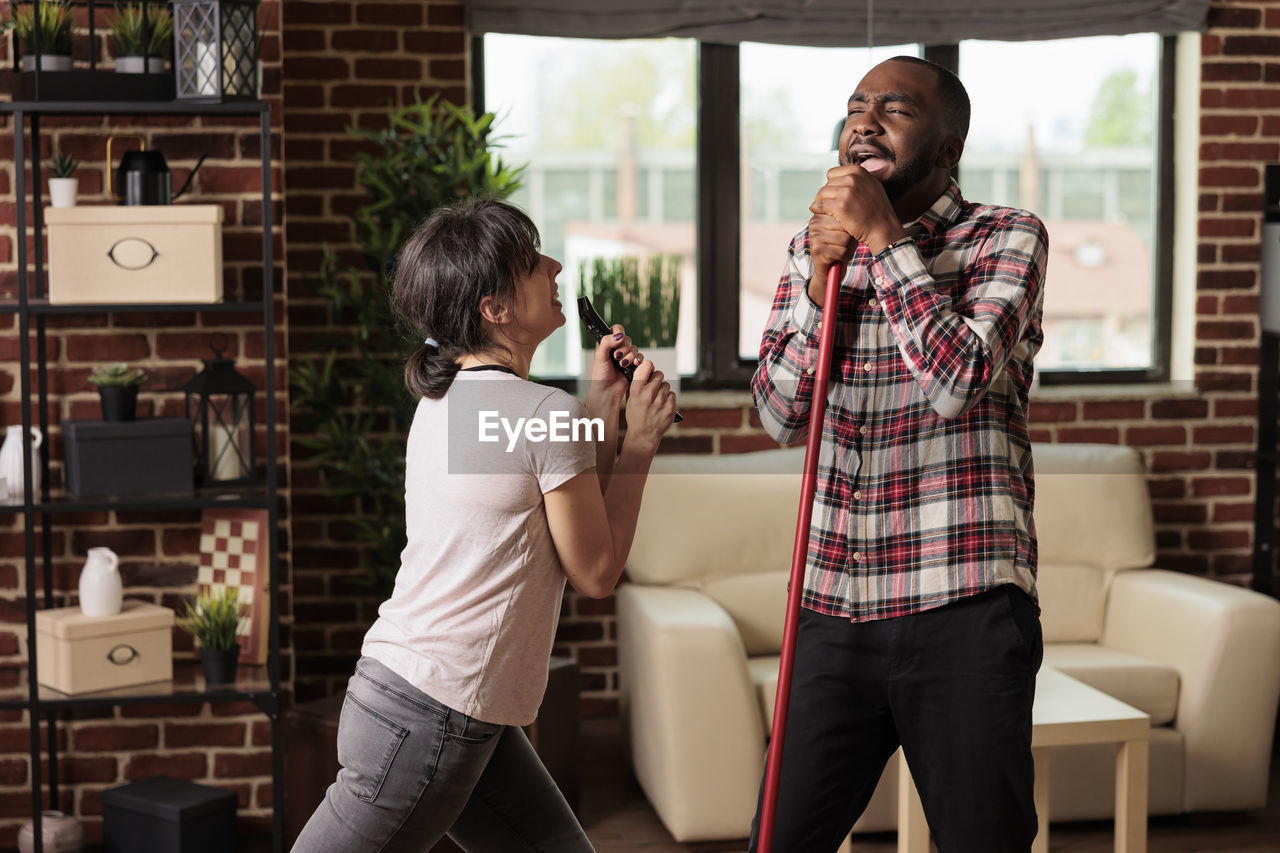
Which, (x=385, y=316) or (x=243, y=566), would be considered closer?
(x=243, y=566)

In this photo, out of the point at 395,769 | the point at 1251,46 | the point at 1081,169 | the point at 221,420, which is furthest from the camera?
the point at 1081,169

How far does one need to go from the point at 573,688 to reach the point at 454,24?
1.95 m

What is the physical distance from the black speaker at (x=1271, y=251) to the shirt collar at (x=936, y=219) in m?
2.59

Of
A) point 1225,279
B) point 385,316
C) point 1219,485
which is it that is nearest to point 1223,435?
point 1219,485

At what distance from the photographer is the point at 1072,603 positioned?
3.62 meters

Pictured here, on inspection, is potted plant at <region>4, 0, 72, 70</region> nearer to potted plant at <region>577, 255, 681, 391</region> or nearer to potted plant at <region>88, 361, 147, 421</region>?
potted plant at <region>88, 361, 147, 421</region>

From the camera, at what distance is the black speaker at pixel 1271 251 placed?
12.5 feet

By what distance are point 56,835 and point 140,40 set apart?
1781 mm

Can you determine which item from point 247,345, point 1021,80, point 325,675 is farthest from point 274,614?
point 1021,80

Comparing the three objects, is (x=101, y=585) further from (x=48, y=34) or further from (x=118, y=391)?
(x=48, y=34)

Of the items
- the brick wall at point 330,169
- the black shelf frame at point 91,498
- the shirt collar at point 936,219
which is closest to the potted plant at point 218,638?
the black shelf frame at point 91,498

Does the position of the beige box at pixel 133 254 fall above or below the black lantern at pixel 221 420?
above

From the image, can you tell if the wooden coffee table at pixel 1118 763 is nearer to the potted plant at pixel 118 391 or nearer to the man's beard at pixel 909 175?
the man's beard at pixel 909 175

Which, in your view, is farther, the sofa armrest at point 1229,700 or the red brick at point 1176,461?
the red brick at point 1176,461
